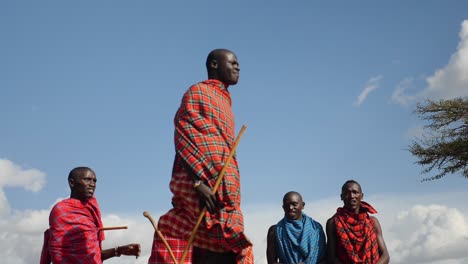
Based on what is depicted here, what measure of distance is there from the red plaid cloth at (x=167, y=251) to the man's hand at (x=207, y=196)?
0.43 m

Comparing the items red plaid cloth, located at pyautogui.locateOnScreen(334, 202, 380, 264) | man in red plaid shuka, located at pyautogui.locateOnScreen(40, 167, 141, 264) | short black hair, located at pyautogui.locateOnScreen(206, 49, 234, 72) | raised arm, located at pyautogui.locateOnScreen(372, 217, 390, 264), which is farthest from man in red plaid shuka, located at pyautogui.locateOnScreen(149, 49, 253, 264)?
raised arm, located at pyautogui.locateOnScreen(372, 217, 390, 264)

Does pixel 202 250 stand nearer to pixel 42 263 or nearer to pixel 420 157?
pixel 42 263

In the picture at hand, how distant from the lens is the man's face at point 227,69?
5234 millimetres

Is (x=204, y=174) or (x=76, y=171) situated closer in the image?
(x=204, y=174)

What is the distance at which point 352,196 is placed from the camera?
856cm

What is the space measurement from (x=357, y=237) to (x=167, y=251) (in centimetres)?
435

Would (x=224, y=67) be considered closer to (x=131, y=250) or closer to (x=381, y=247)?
(x=131, y=250)

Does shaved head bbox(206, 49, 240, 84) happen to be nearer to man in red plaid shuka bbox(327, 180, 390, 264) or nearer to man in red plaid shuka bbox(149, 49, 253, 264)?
man in red plaid shuka bbox(149, 49, 253, 264)

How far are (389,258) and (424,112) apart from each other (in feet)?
82.2

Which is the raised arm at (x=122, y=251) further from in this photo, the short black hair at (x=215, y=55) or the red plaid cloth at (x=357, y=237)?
the red plaid cloth at (x=357, y=237)

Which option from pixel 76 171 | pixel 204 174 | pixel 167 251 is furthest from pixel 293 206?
pixel 204 174

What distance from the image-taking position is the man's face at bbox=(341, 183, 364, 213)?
8562mm

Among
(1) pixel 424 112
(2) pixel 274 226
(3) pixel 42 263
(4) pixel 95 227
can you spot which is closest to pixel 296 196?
(2) pixel 274 226

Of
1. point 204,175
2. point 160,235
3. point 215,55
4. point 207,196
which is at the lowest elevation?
point 160,235
